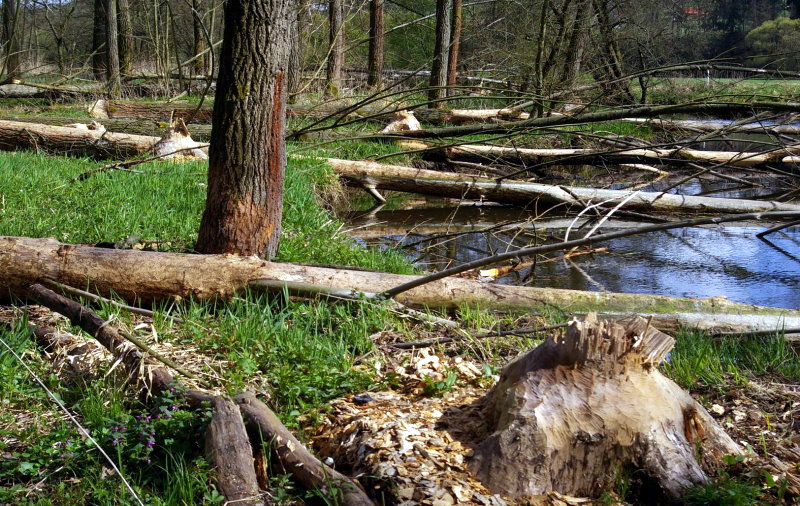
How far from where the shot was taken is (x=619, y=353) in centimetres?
315

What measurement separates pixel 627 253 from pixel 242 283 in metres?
5.68

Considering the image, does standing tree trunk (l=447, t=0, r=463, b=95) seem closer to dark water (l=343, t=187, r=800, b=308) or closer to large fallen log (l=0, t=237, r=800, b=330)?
dark water (l=343, t=187, r=800, b=308)

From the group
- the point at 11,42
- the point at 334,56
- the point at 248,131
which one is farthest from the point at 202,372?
the point at 334,56

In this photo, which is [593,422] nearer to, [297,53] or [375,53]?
[297,53]

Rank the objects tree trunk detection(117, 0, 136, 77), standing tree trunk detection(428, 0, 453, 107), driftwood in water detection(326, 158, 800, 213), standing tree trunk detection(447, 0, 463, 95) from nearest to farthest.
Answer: driftwood in water detection(326, 158, 800, 213) → standing tree trunk detection(428, 0, 453, 107) → standing tree trunk detection(447, 0, 463, 95) → tree trunk detection(117, 0, 136, 77)

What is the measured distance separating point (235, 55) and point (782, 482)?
410cm

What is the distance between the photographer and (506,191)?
10.1 metres

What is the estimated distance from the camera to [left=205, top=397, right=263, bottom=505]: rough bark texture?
2.83 meters

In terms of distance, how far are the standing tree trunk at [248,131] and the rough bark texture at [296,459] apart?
2.22 m

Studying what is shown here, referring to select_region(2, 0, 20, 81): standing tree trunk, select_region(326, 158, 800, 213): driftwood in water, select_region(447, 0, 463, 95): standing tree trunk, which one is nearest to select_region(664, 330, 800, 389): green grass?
select_region(326, 158, 800, 213): driftwood in water

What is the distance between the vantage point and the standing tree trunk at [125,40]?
19250mm

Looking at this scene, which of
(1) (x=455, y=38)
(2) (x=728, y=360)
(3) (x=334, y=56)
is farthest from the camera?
(3) (x=334, y=56)

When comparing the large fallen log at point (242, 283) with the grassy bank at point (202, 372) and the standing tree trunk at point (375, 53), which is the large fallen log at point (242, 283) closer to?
the grassy bank at point (202, 372)

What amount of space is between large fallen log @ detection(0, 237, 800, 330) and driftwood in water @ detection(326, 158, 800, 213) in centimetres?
409
